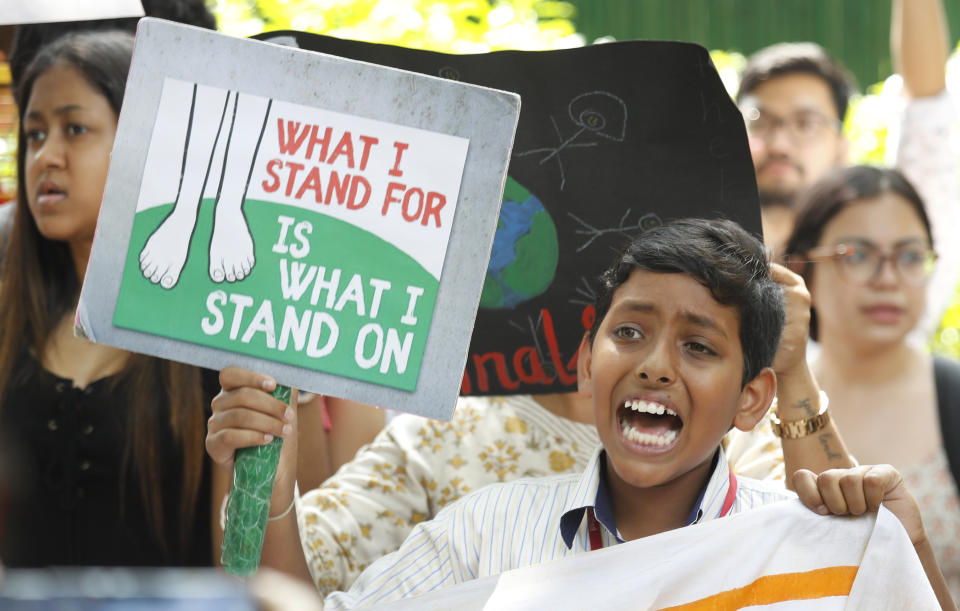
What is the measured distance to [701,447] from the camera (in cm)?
211

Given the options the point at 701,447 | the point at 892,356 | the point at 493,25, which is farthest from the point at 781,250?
the point at 701,447

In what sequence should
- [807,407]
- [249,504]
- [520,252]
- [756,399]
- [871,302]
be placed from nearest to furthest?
[249,504] < [756,399] < [807,407] < [520,252] < [871,302]

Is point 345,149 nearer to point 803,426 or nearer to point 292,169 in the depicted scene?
point 292,169

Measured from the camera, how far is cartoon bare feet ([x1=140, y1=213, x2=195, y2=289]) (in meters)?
1.97

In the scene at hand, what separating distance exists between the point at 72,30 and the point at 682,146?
1.52 m

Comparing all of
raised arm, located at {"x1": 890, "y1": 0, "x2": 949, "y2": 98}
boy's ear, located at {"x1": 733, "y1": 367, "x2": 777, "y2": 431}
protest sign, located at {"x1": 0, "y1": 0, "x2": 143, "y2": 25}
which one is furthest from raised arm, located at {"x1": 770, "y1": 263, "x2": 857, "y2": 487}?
raised arm, located at {"x1": 890, "y1": 0, "x2": 949, "y2": 98}

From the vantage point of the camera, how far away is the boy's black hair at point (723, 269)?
2.15m

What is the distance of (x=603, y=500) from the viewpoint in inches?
84.7

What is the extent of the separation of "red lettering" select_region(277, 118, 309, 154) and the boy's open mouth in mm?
663

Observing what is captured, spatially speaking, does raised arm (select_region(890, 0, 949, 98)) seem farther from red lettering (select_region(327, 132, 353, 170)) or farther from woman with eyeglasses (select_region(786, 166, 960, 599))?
red lettering (select_region(327, 132, 353, 170))

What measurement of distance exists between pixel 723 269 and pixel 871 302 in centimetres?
→ 140

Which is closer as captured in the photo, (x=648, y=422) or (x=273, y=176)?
(x=273, y=176)

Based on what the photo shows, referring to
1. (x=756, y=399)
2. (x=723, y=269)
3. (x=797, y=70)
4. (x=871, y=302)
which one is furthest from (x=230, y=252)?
(x=797, y=70)

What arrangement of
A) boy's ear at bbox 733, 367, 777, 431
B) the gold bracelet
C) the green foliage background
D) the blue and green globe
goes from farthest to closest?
1. the green foliage background
2. the blue and green globe
3. the gold bracelet
4. boy's ear at bbox 733, 367, 777, 431
